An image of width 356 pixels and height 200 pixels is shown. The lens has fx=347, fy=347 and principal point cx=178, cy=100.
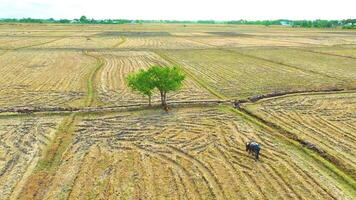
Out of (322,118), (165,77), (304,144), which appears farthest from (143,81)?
(322,118)

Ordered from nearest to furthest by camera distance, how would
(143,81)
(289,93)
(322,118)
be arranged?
1. (322,118)
2. (143,81)
3. (289,93)

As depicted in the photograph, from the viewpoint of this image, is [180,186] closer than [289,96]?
Yes

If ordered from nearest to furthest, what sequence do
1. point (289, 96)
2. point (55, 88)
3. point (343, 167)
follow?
1. point (343, 167)
2. point (289, 96)
3. point (55, 88)

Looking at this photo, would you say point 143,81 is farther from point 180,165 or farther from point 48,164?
point 48,164

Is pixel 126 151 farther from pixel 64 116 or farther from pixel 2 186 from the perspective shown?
pixel 64 116

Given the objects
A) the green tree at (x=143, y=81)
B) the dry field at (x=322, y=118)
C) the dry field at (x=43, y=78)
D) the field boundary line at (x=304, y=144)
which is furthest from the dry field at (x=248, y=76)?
the dry field at (x=43, y=78)

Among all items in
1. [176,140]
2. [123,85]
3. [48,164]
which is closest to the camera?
[48,164]

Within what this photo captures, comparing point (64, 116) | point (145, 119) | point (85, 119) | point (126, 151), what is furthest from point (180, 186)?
point (64, 116)

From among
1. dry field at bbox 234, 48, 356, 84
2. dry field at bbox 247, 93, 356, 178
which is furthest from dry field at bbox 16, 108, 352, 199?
dry field at bbox 234, 48, 356, 84
